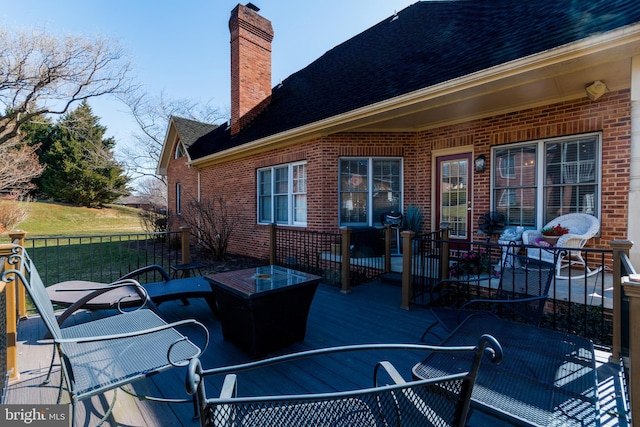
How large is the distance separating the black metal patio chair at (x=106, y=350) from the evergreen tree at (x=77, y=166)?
27.8m

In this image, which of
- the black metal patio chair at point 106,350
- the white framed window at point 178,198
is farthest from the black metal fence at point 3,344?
the white framed window at point 178,198

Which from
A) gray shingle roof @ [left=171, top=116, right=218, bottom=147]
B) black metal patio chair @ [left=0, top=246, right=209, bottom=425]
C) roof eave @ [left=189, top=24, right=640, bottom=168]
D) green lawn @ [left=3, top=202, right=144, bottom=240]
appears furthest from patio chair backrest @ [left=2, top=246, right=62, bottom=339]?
green lawn @ [left=3, top=202, right=144, bottom=240]

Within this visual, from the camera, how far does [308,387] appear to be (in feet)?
8.07

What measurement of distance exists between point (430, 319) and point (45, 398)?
3790 mm

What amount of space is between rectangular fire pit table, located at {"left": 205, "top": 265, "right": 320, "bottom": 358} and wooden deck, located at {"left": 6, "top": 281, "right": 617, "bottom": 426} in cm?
17

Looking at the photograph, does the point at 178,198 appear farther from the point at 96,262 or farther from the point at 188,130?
the point at 96,262

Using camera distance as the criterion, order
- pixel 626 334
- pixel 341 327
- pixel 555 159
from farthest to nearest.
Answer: pixel 555 159, pixel 341 327, pixel 626 334

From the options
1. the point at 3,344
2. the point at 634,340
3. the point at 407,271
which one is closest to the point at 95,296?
the point at 3,344

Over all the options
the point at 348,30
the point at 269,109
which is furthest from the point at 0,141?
the point at 348,30

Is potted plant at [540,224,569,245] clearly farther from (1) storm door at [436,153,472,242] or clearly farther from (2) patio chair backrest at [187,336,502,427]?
(2) patio chair backrest at [187,336,502,427]

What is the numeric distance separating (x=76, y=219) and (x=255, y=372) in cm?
2777

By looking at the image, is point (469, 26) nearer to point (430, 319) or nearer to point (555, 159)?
point (555, 159)

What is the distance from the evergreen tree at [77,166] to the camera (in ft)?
85.3

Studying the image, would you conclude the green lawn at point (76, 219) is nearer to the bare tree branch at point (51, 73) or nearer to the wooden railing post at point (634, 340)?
the bare tree branch at point (51, 73)
